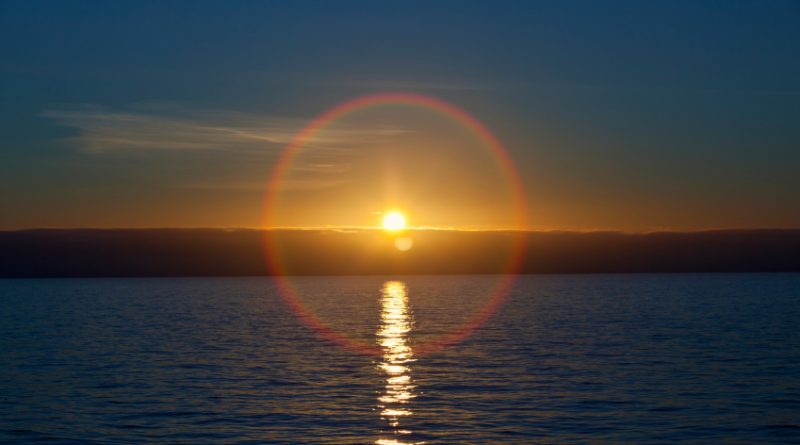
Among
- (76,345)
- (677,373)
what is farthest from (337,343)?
(677,373)

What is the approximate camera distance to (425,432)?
1240 inches

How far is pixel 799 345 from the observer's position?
65.5m

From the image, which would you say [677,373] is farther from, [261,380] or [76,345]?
[76,345]

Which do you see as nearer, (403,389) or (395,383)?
(403,389)

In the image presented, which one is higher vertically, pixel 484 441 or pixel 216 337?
pixel 216 337

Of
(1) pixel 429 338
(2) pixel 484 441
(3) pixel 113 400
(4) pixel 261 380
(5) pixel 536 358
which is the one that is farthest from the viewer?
(1) pixel 429 338

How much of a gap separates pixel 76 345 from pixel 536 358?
38.5 metres

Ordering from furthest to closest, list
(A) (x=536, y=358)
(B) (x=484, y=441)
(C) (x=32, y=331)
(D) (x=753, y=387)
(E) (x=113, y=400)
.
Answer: (C) (x=32, y=331), (A) (x=536, y=358), (D) (x=753, y=387), (E) (x=113, y=400), (B) (x=484, y=441)

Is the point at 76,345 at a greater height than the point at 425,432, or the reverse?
the point at 76,345

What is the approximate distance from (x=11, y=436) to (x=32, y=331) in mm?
60917

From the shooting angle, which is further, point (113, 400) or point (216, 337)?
point (216, 337)

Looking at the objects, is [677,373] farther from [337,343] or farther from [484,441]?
[337,343]

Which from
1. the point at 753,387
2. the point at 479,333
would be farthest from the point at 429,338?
the point at 753,387

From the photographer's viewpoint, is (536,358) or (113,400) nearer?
(113,400)
